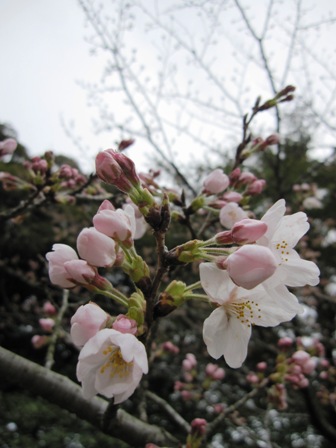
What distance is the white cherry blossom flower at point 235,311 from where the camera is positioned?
0.75 meters

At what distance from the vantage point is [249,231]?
0.72 metres

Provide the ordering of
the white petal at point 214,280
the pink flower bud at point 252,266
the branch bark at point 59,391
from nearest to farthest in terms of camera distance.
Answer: the pink flower bud at point 252,266
the white petal at point 214,280
the branch bark at point 59,391

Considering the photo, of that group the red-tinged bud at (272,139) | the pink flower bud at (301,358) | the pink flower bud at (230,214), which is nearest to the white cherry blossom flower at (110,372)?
the pink flower bud at (230,214)

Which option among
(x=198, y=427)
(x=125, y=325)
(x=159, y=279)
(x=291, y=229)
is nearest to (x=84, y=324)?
(x=125, y=325)

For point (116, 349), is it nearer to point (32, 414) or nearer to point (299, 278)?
point (299, 278)

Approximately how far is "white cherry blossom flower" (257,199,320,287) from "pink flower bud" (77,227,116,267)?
305mm

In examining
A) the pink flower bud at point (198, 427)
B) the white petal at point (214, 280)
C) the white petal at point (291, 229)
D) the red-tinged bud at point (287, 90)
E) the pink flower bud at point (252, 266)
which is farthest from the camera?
the red-tinged bud at point (287, 90)

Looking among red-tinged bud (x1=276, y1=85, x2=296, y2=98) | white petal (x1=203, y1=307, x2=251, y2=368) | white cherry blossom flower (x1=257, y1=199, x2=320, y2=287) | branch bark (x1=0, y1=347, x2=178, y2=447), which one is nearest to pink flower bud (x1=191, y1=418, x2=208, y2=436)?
branch bark (x1=0, y1=347, x2=178, y2=447)

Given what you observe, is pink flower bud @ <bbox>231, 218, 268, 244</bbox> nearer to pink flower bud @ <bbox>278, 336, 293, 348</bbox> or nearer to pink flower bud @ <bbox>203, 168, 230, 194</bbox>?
pink flower bud @ <bbox>203, 168, 230, 194</bbox>

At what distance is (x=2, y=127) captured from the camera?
24.7 feet

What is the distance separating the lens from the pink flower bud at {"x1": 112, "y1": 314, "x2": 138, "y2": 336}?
681 mm

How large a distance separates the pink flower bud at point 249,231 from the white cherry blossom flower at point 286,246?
0.03m

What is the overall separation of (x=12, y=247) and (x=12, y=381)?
17.8ft

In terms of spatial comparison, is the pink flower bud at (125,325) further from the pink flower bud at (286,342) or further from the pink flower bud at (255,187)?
the pink flower bud at (286,342)
